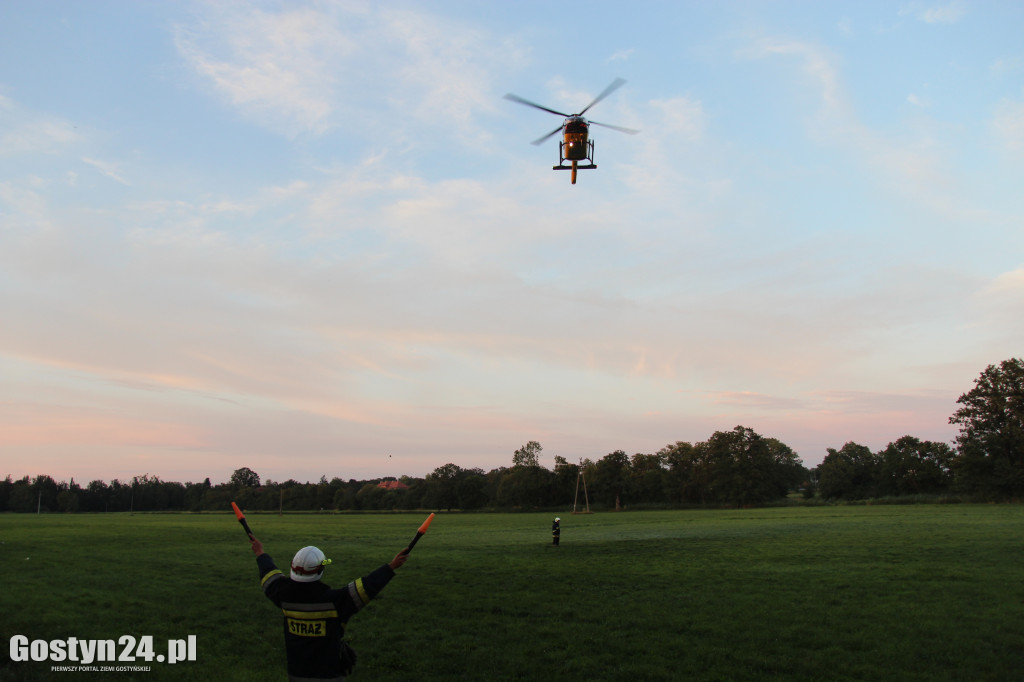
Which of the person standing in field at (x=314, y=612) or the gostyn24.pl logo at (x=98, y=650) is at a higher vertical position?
the person standing in field at (x=314, y=612)

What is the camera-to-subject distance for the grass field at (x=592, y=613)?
43.4 ft

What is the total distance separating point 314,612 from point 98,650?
1124 cm

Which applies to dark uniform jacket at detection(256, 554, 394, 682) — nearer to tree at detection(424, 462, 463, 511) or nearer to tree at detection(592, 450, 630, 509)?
tree at detection(592, 450, 630, 509)

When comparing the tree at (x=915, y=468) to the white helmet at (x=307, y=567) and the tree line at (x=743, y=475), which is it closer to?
the tree line at (x=743, y=475)

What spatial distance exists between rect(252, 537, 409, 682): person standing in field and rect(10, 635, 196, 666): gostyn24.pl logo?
29.9ft

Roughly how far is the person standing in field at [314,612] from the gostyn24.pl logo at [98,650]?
911cm

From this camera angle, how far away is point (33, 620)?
52.9 ft

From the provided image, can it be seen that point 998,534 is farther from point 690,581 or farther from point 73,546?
point 73,546

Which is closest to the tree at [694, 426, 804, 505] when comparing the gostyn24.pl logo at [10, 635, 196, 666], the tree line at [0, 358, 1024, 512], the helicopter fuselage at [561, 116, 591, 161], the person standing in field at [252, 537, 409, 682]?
the tree line at [0, 358, 1024, 512]

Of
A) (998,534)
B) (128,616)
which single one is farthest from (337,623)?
(998,534)

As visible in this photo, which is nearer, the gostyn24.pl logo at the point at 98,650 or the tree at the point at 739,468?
the gostyn24.pl logo at the point at 98,650

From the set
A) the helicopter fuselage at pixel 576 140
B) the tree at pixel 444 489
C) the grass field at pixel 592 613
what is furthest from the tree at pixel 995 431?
the tree at pixel 444 489

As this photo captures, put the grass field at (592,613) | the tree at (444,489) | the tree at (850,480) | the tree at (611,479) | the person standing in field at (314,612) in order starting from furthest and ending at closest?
the tree at (444,489)
the tree at (611,479)
the tree at (850,480)
the grass field at (592,613)
the person standing in field at (314,612)

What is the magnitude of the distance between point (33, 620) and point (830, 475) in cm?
14917
